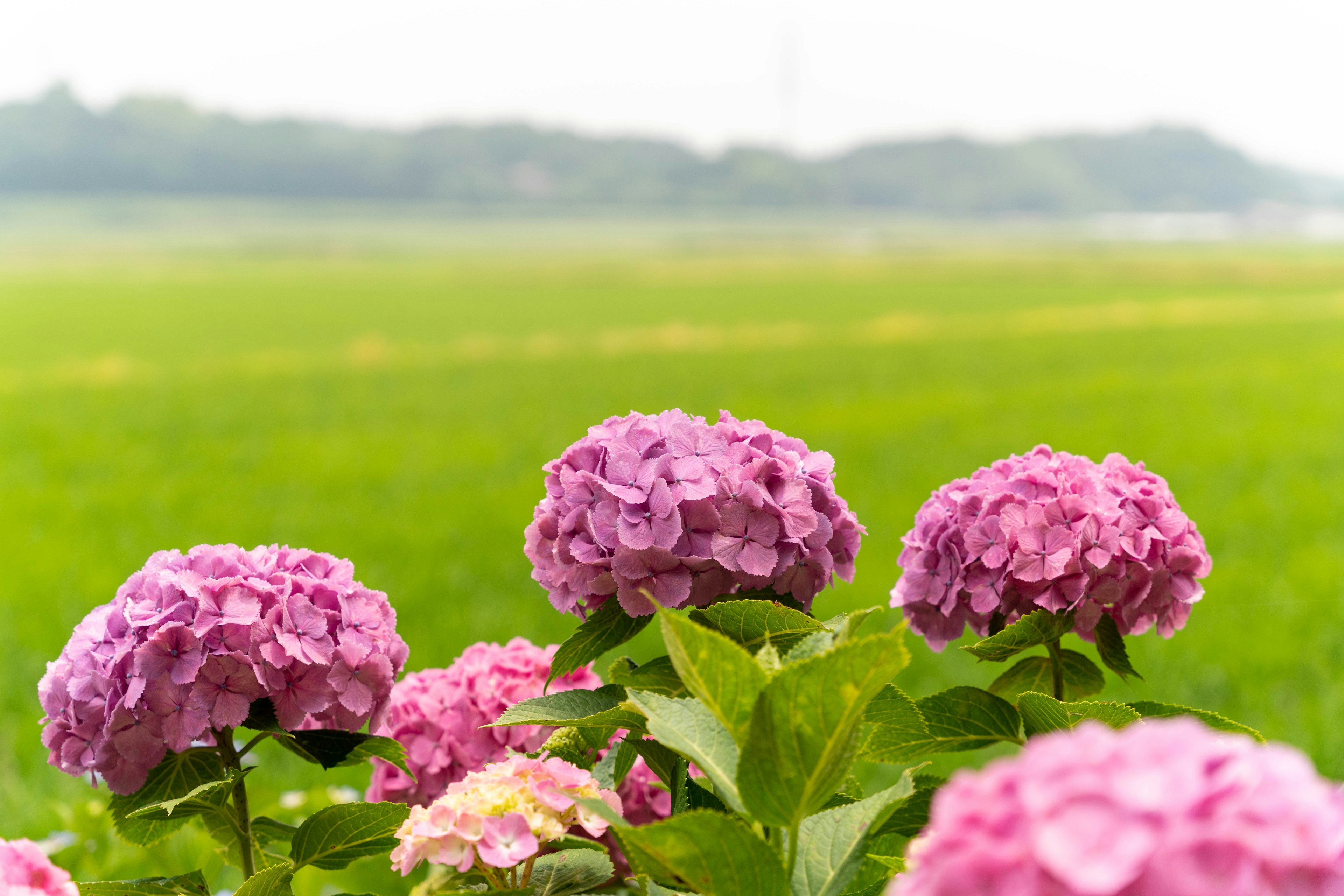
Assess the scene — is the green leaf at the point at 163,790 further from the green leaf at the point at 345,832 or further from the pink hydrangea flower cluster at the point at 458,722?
the pink hydrangea flower cluster at the point at 458,722

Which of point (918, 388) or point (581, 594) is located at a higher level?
point (581, 594)

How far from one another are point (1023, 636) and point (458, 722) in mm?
870

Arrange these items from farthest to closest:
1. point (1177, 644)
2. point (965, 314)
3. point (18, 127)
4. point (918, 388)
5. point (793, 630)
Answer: point (18, 127), point (965, 314), point (918, 388), point (1177, 644), point (793, 630)

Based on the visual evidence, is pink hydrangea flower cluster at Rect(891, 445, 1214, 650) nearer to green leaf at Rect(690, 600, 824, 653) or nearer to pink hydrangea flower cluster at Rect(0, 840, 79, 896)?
green leaf at Rect(690, 600, 824, 653)

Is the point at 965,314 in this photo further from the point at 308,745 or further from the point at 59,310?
the point at 308,745

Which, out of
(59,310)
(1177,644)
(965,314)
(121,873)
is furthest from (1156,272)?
(121,873)

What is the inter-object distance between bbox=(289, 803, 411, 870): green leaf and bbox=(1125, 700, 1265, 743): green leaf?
0.87m

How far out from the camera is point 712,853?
2.56 feet

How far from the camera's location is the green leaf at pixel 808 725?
76 centimetres

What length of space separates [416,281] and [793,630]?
6690cm

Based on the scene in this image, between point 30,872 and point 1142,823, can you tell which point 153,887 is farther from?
point 1142,823

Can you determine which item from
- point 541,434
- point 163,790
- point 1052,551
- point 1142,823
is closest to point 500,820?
point 163,790

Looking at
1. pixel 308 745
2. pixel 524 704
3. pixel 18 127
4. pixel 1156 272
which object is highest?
pixel 18 127

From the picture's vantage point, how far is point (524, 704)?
120cm
